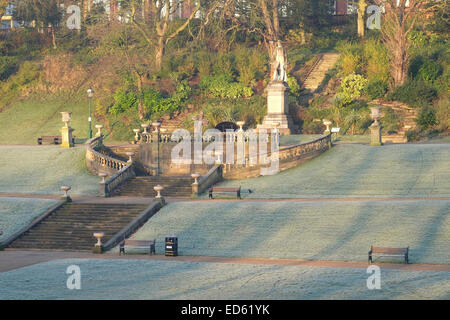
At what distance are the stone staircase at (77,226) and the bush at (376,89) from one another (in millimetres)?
27891

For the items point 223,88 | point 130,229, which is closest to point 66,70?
point 223,88

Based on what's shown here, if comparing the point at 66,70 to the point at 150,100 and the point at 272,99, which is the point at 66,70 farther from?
the point at 272,99

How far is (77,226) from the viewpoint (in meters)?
33.1

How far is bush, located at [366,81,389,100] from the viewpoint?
188 ft

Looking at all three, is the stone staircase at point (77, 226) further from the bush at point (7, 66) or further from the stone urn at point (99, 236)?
the bush at point (7, 66)

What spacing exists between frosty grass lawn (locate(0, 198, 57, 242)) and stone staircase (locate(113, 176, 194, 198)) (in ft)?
15.0

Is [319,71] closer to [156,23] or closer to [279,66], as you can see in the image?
[279,66]

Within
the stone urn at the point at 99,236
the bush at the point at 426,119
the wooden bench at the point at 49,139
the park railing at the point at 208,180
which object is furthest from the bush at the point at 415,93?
the stone urn at the point at 99,236

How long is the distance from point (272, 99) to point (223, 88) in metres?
9.73

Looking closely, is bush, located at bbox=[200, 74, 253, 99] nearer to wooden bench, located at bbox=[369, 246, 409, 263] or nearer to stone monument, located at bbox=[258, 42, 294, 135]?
stone monument, located at bbox=[258, 42, 294, 135]

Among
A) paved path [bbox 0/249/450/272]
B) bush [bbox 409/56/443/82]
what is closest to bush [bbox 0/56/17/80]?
bush [bbox 409/56/443/82]

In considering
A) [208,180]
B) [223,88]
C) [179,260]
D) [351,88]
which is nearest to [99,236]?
[179,260]

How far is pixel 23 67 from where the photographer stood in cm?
7125

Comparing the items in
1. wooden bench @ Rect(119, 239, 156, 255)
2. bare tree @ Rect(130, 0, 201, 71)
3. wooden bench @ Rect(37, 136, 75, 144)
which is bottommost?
wooden bench @ Rect(119, 239, 156, 255)
